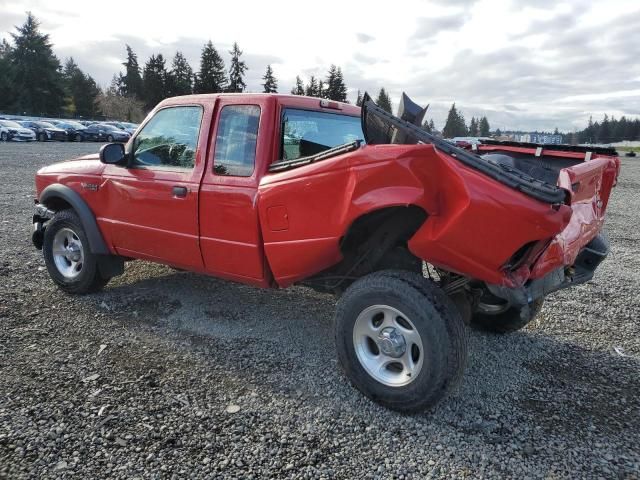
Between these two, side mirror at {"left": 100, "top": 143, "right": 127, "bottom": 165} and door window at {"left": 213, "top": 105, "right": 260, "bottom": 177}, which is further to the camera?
side mirror at {"left": 100, "top": 143, "right": 127, "bottom": 165}

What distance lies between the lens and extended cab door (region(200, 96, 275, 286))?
3.62m

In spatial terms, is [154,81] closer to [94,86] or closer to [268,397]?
[94,86]

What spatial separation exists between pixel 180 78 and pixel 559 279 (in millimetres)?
76043

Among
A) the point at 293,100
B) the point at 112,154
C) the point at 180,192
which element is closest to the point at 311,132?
the point at 293,100

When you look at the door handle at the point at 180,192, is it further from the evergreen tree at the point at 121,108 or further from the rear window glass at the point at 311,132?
the evergreen tree at the point at 121,108

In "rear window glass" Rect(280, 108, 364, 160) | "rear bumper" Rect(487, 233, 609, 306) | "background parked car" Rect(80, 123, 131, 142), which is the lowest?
"background parked car" Rect(80, 123, 131, 142)

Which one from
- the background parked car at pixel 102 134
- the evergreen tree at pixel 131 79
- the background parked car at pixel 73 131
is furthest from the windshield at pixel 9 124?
the evergreen tree at pixel 131 79

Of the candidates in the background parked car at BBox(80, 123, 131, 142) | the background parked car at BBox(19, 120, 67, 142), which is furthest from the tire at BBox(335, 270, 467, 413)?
the background parked car at BBox(80, 123, 131, 142)

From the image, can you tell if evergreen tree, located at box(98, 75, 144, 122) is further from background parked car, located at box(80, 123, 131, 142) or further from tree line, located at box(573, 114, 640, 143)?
tree line, located at box(573, 114, 640, 143)

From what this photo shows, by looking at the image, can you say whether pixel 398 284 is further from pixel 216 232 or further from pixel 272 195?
pixel 216 232

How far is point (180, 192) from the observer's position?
3.99 m

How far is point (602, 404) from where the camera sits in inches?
128

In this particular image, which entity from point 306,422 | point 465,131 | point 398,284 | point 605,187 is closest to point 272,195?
point 398,284

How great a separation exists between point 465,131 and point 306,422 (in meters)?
108
